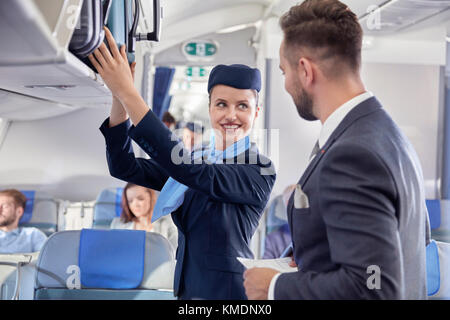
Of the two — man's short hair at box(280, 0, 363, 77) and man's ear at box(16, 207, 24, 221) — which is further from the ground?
man's short hair at box(280, 0, 363, 77)

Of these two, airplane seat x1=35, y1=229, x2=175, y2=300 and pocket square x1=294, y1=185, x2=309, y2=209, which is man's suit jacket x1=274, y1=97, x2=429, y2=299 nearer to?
pocket square x1=294, y1=185, x2=309, y2=209

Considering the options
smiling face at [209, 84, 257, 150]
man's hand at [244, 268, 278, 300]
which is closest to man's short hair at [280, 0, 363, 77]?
man's hand at [244, 268, 278, 300]

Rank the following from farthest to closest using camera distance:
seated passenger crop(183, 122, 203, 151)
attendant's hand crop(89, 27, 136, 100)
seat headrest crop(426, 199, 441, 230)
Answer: seated passenger crop(183, 122, 203, 151) < seat headrest crop(426, 199, 441, 230) < attendant's hand crop(89, 27, 136, 100)

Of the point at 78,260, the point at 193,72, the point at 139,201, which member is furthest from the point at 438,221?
the point at 193,72

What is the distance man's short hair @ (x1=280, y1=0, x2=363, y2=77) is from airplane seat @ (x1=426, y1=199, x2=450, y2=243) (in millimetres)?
4193

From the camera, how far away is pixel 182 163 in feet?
4.52

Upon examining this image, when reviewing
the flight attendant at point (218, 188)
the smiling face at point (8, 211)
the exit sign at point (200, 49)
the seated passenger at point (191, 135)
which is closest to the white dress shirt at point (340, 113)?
the flight attendant at point (218, 188)

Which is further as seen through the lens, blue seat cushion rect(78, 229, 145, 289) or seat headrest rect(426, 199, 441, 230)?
seat headrest rect(426, 199, 441, 230)

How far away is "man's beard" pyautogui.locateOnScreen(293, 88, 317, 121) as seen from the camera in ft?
3.61

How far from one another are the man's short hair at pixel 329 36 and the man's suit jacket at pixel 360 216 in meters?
0.11

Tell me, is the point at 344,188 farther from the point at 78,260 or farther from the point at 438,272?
the point at 438,272

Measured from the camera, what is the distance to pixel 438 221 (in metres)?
4.95

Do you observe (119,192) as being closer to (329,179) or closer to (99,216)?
(99,216)

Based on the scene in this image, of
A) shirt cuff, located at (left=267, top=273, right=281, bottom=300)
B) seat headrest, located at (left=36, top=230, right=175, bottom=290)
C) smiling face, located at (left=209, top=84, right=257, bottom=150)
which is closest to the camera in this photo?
shirt cuff, located at (left=267, top=273, right=281, bottom=300)
